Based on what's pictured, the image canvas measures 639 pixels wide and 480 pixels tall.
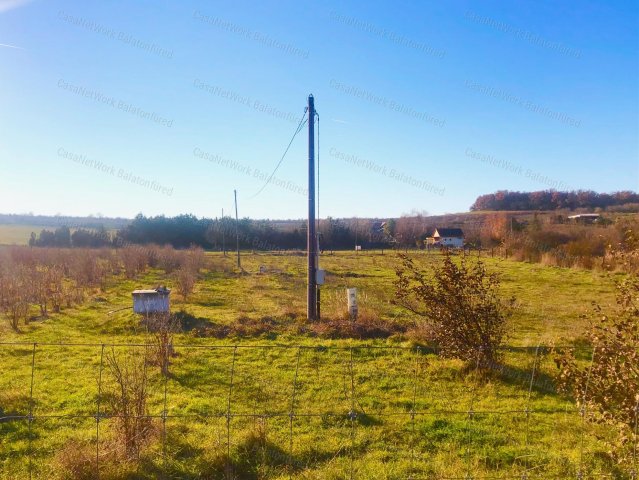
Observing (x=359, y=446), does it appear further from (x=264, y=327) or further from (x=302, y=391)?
(x=264, y=327)

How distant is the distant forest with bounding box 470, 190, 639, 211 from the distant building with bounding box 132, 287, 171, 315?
59362 millimetres

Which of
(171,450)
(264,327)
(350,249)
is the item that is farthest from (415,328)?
(350,249)

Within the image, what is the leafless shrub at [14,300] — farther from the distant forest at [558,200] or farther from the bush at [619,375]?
the distant forest at [558,200]

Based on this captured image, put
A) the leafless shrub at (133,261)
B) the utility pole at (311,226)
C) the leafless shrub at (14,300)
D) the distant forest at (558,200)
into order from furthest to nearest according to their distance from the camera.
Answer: the distant forest at (558,200)
the leafless shrub at (133,261)
the utility pole at (311,226)
the leafless shrub at (14,300)

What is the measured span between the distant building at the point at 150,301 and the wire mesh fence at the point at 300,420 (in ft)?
12.0

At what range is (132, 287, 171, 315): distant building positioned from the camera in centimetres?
1199

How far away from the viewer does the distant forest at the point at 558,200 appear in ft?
202

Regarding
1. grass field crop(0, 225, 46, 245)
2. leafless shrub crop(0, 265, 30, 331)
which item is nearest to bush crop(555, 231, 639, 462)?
leafless shrub crop(0, 265, 30, 331)

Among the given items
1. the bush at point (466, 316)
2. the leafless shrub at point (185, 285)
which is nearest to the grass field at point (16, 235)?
the leafless shrub at point (185, 285)

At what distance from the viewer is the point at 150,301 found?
1202cm

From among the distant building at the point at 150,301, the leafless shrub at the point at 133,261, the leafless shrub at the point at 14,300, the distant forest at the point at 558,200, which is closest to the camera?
the leafless shrub at the point at 14,300

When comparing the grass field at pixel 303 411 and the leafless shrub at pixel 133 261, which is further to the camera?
the leafless shrub at pixel 133 261

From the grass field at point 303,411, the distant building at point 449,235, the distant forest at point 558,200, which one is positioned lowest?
the grass field at point 303,411

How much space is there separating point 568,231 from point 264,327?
32.8m
